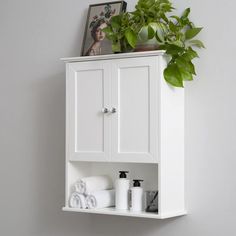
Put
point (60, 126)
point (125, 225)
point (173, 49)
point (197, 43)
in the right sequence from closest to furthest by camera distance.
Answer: point (173, 49) < point (197, 43) < point (125, 225) < point (60, 126)

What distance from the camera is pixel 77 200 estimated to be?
8.86 feet

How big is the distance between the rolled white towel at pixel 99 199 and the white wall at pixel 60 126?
0.21 m

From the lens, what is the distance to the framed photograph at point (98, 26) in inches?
112

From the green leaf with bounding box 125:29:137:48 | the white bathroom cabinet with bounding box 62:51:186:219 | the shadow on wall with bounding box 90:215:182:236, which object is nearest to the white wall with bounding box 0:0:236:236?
the shadow on wall with bounding box 90:215:182:236

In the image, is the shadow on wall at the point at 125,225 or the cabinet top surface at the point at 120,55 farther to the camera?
the shadow on wall at the point at 125,225

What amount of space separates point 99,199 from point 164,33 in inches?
33.1

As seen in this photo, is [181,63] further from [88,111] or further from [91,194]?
[91,194]

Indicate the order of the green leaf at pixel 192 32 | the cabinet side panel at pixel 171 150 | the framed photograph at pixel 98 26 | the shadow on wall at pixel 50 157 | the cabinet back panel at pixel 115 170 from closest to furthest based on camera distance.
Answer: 1. the cabinet side panel at pixel 171 150
2. the green leaf at pixel 192 32
3. the cabinet back panel at pixel 115 170
4. the framed photograph at pixel 98 26
5. the shadow on wall at pixel 50 157

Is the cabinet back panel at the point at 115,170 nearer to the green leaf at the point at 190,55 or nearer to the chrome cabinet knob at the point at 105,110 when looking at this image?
the chrome cabinet knob at the point at 105,110

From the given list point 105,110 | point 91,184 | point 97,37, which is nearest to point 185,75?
point 105,110

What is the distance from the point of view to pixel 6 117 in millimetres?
3352

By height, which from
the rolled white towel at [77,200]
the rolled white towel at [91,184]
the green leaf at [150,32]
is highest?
the green leaf at [150,32]

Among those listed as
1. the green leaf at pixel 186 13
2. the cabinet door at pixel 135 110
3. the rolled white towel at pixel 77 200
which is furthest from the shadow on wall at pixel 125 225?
the green leaf at pixel 186 13

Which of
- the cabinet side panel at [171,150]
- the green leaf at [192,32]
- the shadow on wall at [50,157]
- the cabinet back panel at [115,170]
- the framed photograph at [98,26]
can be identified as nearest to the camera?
the cabinet side panel at [171,150]
